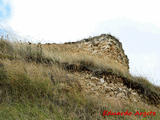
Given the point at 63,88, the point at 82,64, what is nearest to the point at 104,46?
the point at 82,64

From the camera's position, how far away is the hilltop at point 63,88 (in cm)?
398

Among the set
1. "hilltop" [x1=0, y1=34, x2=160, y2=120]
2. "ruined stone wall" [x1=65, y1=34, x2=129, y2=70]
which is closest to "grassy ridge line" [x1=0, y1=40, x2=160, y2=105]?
"hilltop" [x1=0, y1=34, x2=160, y2=120]

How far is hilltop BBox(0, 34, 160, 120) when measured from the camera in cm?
398

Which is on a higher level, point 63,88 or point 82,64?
point 82,64

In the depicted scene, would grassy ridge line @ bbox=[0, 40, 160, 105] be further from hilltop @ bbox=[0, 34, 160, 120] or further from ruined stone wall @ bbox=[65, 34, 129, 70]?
ruined stone wall @ bbox=[65, 34, 129, 70]

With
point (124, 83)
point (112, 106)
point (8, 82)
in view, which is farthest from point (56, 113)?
point (124, 83)

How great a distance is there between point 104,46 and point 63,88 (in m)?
7.22

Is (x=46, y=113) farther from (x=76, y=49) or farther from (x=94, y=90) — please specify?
(x=76, y=49)

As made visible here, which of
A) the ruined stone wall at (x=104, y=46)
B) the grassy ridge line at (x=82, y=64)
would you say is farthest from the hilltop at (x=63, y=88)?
the ruined stone wall at (x=104, y=46)

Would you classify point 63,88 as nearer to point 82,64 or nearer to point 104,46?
point 82,64

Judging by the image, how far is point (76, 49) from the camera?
38.2ft

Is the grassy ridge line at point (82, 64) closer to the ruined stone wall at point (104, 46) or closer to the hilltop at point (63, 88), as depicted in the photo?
the hilltop at point (63, 88)

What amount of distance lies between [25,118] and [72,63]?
12.4ft

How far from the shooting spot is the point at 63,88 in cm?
492
